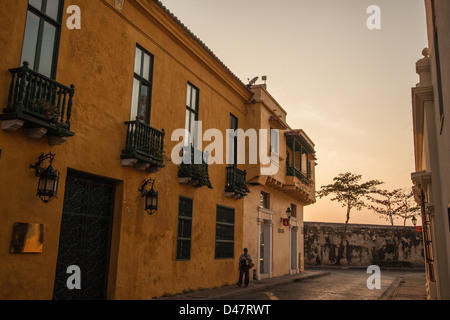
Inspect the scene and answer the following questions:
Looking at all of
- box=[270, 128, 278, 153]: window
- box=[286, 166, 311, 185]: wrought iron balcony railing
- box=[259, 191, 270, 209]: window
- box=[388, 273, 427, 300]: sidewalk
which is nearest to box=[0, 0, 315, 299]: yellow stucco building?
box=[270, 128, 278, 153]: window

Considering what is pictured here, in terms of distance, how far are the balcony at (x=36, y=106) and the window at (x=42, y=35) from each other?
42 centimetres

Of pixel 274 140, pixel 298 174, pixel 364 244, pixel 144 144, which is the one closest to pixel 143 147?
pixel 144 144

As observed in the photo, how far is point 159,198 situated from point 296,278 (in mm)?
11651

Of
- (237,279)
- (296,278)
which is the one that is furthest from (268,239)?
(237,279)

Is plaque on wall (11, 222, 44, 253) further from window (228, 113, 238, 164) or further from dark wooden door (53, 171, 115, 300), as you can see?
window (228, 113, 238, 164)

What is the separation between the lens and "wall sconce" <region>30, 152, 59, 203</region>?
7.42 meters

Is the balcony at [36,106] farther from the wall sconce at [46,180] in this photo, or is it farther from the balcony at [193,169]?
the balcony at [193,169]

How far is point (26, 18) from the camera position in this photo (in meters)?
7.68

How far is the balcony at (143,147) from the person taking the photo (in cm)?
1000

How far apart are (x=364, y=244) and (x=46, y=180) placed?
36.1 m

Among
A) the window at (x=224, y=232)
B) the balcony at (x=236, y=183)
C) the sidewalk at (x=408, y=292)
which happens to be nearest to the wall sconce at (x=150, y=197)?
the window at (x=224, y=232)

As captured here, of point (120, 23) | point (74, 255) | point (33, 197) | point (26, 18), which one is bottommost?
point (74, 255)

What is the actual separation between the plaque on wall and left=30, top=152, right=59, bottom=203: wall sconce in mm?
543
